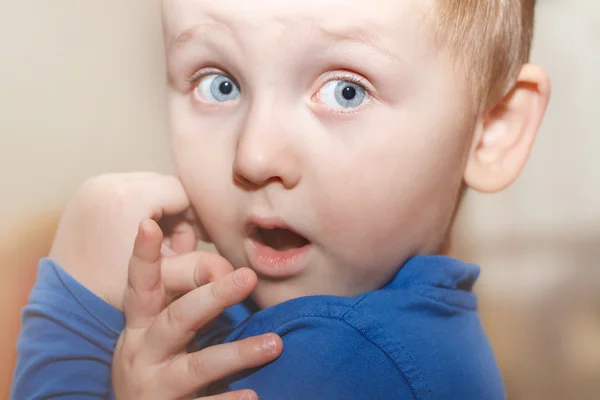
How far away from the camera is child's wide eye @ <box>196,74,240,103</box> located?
0.52 meters

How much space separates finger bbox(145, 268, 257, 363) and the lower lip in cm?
4

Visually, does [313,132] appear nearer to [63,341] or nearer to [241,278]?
[241,278]

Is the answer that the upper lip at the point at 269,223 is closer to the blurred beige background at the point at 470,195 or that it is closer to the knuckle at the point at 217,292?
the knuckle at the point at 217,292

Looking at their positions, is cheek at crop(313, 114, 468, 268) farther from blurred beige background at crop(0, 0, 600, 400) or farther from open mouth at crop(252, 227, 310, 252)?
blurred beige background at crop(0, 0, 600, 400)

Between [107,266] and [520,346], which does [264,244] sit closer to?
[107,266]

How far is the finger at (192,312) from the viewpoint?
464 millimetres

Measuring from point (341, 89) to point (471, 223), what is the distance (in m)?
0.31

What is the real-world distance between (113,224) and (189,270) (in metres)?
0.09

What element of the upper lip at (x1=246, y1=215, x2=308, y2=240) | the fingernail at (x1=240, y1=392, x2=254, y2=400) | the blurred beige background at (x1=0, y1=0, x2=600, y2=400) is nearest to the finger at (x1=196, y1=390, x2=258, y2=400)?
the fingernail at (x1=240, y1=392, x2=254, y2=400)

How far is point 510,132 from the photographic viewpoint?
600 mm

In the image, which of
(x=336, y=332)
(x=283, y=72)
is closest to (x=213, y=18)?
(x=283, y=72)

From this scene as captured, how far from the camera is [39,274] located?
0.59 meters

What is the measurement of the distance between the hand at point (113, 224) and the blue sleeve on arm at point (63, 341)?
0.04 ft

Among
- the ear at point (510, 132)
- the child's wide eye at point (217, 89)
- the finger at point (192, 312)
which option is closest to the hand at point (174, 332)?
the finger at point (192, 312)
